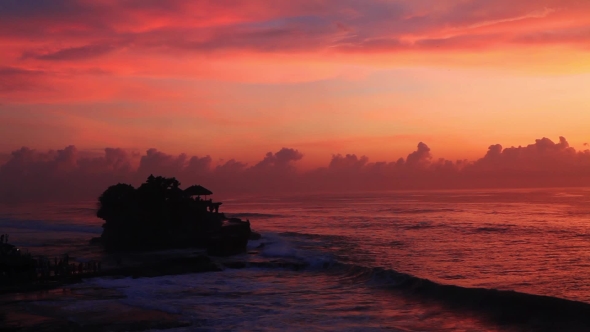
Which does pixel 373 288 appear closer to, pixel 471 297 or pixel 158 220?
pixel 471 297

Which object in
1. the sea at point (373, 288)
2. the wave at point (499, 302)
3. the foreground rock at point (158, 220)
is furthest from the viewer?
the foreground rock at point (158, 220)

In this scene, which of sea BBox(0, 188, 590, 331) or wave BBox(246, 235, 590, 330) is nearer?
sea BBox(0, 188, 590, 331)

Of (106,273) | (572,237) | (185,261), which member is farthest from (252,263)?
(572,237)

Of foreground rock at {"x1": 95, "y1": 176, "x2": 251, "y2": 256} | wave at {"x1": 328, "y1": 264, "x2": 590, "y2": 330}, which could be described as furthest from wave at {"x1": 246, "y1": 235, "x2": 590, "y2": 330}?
foreground rock at {"x1": 95, "y1": 176, "x2": 251, "y2": 256}

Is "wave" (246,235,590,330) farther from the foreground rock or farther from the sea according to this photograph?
the foreground rock

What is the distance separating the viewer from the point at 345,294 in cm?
3478

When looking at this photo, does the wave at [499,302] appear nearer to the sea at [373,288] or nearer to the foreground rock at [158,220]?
the sea at [373,288]

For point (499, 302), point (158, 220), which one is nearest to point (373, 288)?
point (499, 302)

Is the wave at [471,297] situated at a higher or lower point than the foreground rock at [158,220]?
lower

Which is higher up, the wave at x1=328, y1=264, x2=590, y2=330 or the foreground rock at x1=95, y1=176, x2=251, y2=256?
the foreground rock at x1=95, y1=176, x2=251, y2=256

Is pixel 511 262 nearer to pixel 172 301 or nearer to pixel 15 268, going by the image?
pixel 172 301

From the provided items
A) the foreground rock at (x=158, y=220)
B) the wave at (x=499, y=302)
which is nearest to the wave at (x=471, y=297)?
the wave at (x=499, y=302)

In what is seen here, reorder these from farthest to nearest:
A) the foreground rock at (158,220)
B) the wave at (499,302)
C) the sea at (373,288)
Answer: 1. the foreground rock at (158,220)
2. the wave at (499,302)
3. the sea at (373,288)

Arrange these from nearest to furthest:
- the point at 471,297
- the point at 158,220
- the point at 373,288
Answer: the point at 471,297 < the point at 373,288 < the point at 158,220
